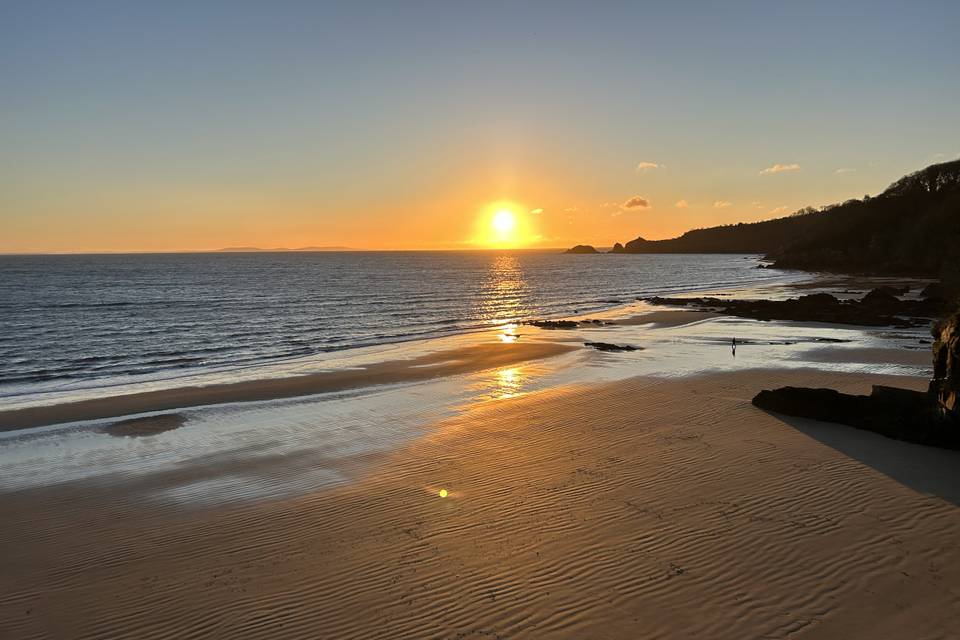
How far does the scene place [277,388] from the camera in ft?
78.9

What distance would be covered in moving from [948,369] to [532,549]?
11.5 meters

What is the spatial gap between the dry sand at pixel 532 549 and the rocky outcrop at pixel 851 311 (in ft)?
93.0

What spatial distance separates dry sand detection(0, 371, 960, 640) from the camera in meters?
7.95

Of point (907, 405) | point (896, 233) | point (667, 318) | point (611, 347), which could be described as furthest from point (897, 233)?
point (907, 405)

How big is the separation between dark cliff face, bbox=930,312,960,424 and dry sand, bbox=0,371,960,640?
1.22 m

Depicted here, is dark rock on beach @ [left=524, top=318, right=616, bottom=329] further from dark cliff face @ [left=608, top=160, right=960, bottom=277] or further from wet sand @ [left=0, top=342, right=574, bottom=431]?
dark cliff face @ [left=608, top=160, right=960, bottom=277]

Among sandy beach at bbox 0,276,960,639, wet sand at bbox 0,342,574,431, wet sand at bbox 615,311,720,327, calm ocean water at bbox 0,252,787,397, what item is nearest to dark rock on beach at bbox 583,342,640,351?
wet sand at bbox 0,342,574,431

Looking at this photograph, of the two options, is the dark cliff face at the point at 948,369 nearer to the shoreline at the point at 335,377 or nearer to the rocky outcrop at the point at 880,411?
the rocky outcrop at the point at 880,411

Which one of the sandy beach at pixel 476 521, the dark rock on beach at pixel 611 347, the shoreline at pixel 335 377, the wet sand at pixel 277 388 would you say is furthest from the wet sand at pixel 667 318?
the sandy beach at pixel 476 521

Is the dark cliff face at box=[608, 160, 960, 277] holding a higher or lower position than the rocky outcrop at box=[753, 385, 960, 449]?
higher

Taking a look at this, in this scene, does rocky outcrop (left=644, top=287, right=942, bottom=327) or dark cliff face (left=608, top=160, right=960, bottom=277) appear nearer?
rocky outcrop (left=644, top=287, right=942, bottom=327)

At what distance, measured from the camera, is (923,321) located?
124 ft

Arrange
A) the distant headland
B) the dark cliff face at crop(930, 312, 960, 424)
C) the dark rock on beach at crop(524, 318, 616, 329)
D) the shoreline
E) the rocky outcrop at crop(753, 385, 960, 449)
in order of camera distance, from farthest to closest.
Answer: the distant headland, the dark rock on beach at crop(524, 318, 616, 329), the shoreline, the rocky outcrop at crop(753, 385, 960, 449), the dark cliff face at crop(930, 312, 960, 424)

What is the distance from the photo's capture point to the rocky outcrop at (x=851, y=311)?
38750 mm
